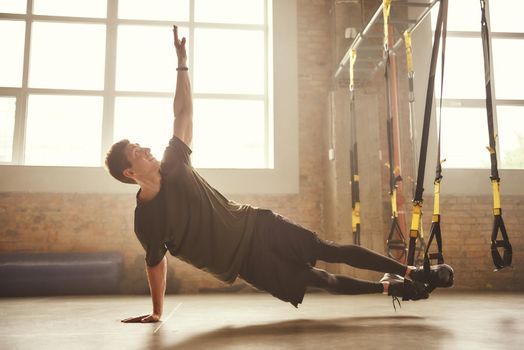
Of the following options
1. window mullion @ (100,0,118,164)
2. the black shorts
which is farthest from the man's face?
window mullion @ (100,0,118,164)

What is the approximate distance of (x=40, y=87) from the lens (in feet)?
19.6

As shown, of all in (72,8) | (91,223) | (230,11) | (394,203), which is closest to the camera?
(394,203)

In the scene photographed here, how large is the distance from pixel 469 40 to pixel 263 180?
3649 millimetres

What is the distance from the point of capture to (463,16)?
21.5 feet

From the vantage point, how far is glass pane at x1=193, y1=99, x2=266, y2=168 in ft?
20.0

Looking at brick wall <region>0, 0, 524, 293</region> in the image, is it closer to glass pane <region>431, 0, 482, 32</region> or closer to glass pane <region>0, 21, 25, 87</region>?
glass pane <region>431, 0, 482, 32</region>

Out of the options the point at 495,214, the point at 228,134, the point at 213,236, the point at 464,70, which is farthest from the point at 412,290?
the point at 464,70

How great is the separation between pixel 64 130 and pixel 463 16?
5.86m

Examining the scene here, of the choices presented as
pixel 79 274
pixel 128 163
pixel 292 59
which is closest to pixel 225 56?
pixel 292 59

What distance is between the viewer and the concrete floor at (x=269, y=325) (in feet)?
6.93

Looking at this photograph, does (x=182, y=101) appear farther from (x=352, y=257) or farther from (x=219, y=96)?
(x=219, y=96)

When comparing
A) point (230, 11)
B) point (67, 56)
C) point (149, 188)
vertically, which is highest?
point (230, 11)

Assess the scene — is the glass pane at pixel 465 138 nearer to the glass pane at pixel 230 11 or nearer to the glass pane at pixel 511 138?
the glass pane at pixel 511 138

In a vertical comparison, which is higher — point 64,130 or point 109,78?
point 109,78
